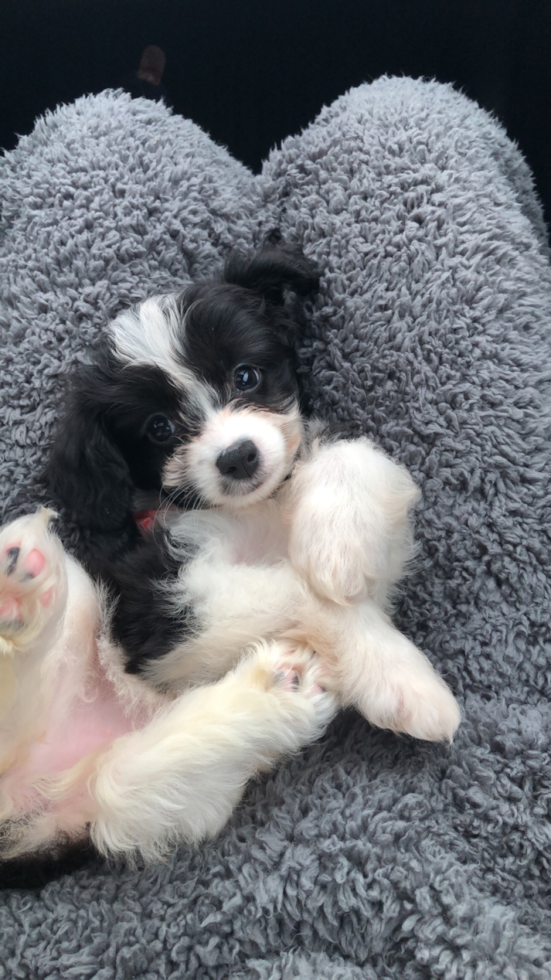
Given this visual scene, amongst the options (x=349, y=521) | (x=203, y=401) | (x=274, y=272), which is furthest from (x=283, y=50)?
(x=349, y=521)

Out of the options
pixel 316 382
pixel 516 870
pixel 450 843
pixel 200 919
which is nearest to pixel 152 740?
pixel 200 919

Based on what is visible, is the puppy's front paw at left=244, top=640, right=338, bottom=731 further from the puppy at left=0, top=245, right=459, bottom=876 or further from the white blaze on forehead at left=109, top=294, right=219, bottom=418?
the white blaze on forehead at left=109, top=294, right=219, bottom=418

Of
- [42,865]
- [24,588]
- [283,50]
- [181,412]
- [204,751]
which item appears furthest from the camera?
[283,50]

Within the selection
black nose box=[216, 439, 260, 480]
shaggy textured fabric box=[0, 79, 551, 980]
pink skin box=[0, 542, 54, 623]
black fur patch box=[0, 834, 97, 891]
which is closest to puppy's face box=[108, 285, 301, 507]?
black nose box=[216, 439, 260, 480]

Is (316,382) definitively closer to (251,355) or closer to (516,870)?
(251,355)

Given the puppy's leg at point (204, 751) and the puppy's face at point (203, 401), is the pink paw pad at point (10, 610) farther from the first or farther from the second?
the puppy's face at point (203, 401)

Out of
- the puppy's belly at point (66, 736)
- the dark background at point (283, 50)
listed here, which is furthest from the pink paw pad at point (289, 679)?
the dark background at point (283, 50)

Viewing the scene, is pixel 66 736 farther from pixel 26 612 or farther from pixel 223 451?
pixel 223 451
